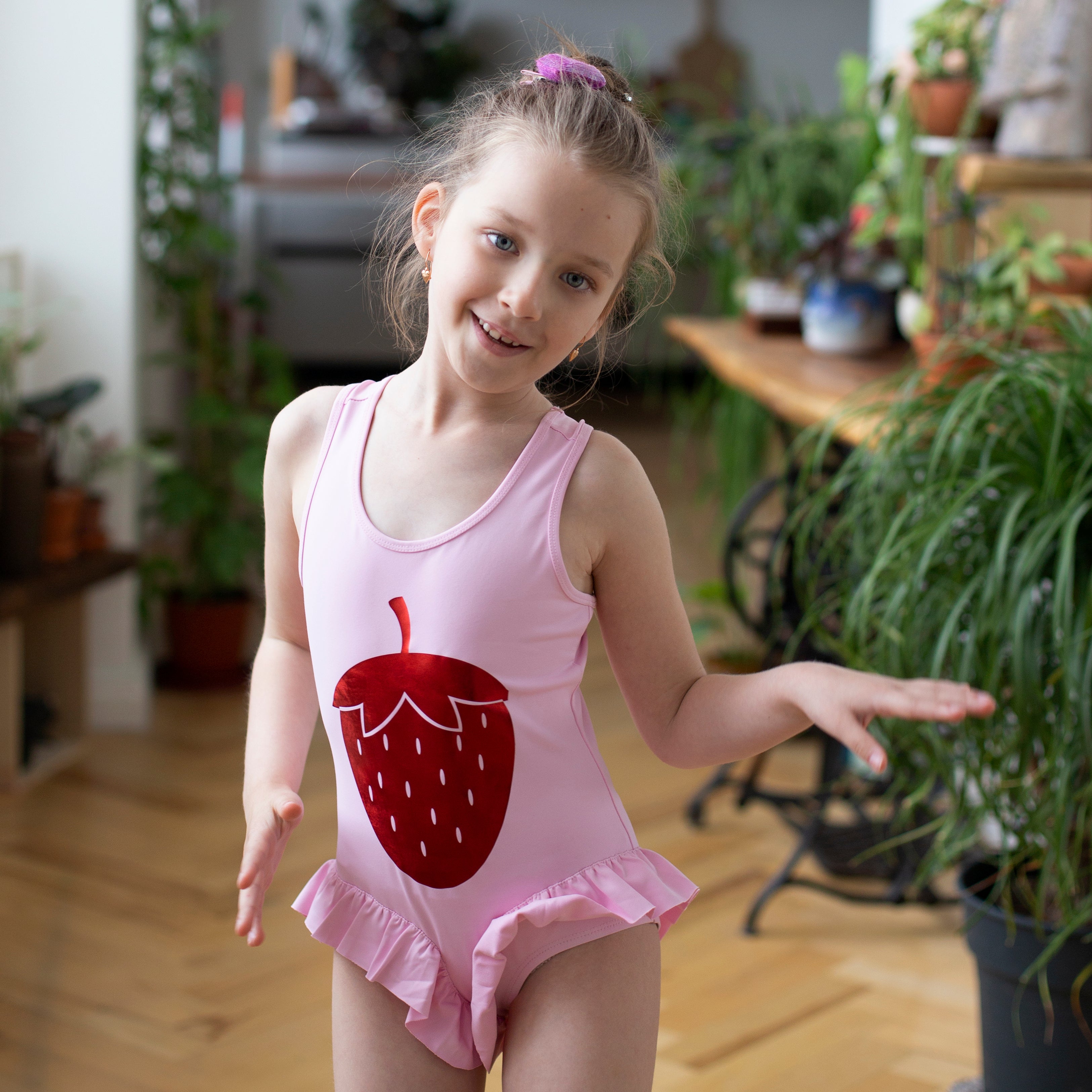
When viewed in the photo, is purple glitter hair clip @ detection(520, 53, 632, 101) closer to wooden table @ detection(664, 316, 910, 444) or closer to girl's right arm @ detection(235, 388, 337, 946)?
girl's right arm @ detection(235, 388, 337, 946)

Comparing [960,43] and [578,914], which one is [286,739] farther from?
[960,43]

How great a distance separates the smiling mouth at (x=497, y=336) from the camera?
2.59ft

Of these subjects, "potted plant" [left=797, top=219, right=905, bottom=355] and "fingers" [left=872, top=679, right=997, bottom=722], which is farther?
"potted plant" [left=797, top=219, right=905, bottom=355]

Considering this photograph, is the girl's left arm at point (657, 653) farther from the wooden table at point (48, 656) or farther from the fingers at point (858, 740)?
the wooden table at point (48, 656)

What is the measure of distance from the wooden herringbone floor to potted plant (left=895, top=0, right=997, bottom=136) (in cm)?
136

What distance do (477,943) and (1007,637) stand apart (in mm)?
744

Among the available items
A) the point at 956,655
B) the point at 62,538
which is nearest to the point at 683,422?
the point at 62,538

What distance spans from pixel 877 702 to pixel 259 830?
0.37 m

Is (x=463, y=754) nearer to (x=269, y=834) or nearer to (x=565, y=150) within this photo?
(x=269, y=834)

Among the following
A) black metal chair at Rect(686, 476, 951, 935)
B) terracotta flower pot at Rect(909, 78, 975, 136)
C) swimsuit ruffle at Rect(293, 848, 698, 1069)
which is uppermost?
terracotta flower pot at Rect(909, 78, 975, 136)

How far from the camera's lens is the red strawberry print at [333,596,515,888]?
32.8 inches

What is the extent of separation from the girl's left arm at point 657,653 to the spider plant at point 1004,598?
536 millimetres

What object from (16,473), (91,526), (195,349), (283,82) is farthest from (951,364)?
(283,82)

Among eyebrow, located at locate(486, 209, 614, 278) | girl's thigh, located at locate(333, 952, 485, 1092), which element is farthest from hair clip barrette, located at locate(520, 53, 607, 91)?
girl's thigh, located at locate(333, 952, 485, 1092)
